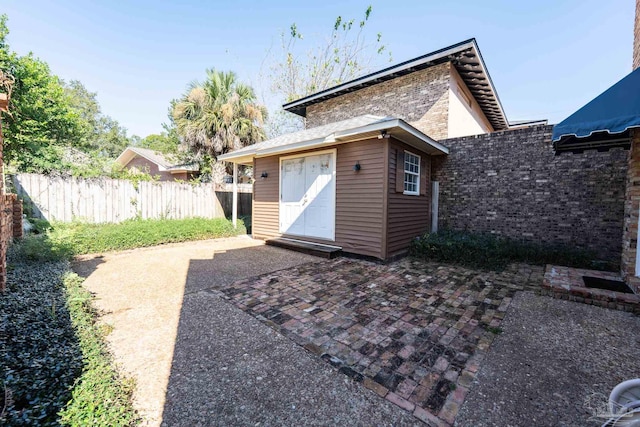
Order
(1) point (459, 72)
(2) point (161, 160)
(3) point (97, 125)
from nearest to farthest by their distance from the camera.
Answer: (1) point (459, 72) < (2) point (161, 160) < (3) point (97, 125)

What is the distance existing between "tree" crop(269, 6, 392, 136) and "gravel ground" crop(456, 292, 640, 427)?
16.4 m

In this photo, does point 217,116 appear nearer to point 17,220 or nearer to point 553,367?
point 17,220

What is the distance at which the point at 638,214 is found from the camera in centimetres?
350

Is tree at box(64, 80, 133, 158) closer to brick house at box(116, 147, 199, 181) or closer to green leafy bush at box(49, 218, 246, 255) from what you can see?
brick house at box(116, 147, 199, 181)

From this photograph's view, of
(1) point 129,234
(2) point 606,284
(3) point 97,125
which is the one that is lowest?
(2) point 606,284

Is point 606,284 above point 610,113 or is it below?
below

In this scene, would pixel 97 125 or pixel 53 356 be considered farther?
pixel 97 125

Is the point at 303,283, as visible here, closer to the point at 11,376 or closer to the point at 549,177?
the point at 11,376

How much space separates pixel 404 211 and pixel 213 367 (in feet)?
16.7

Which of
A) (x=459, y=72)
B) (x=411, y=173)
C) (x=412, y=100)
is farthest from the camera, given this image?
(x=412, y=100)

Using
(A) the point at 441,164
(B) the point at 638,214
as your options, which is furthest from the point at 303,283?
(A) the point at 441,164

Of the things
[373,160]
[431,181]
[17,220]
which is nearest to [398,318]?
[373,160]

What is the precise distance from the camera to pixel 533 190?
6137mm

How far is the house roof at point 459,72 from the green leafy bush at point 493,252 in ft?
17.9
